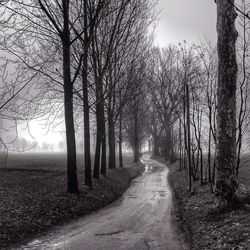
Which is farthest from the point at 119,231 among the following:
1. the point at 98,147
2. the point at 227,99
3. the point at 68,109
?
the point at 98,147

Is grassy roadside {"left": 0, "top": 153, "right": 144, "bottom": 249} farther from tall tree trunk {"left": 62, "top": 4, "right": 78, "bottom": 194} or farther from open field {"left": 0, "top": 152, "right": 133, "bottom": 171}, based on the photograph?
open field {"left": 0, "top": 152, "right": 133, "bottom": 171}

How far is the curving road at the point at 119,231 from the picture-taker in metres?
10.0

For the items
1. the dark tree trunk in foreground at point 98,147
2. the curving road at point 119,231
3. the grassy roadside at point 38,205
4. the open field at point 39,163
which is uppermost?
the dark tree trunk in foreground at point 98,147

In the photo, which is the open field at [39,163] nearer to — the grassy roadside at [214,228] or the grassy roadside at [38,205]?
the grassy roadside at [38,205]

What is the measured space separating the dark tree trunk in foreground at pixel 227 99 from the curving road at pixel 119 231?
2.34 meters

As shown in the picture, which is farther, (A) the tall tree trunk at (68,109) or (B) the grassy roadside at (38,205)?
(A) the tall tree trunk at (68,109)

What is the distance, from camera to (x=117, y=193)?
69.2ft

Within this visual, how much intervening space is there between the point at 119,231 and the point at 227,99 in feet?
17.3

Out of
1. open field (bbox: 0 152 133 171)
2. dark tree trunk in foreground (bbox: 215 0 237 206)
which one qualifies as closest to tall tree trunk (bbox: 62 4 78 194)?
dark tree trunk in foreground (bbox: 215 0 237 206)

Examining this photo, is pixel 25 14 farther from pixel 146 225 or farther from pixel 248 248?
pixel 248 248

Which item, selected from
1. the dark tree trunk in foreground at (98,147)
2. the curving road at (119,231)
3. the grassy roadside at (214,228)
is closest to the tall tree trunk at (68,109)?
the curving road at (119,231)

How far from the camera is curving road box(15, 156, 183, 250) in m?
10.0

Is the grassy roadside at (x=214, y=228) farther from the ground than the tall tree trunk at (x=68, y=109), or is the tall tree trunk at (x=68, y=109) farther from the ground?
the tall tree trunk at (x=68, y=109)

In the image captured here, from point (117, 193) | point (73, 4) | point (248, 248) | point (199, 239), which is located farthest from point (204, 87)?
point (248, 248)
